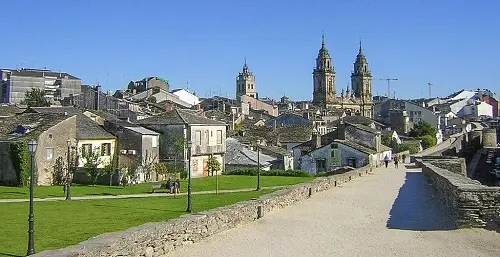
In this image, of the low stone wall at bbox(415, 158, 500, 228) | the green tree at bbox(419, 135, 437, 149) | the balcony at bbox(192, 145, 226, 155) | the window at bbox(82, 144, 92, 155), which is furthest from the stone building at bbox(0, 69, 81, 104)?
the low stone wall at bbox(415, 158, 500, 228)

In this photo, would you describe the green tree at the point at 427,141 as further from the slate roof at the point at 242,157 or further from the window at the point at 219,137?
the window at the point at 219,137

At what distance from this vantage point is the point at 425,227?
721 inches

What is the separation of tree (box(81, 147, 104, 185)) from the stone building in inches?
1855

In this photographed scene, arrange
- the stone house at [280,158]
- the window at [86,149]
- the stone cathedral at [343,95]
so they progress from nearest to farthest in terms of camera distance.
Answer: the window at [86,149], the stone house at [280,158], the stone cathedral at [343,95]

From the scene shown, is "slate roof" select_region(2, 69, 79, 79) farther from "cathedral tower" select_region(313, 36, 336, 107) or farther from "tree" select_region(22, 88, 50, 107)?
"cathedral tower" select_region(313, 36, 336, 107)

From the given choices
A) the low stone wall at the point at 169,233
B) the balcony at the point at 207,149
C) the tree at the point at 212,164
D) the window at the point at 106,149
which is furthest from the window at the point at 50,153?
the low stone wall at the point at 169,233

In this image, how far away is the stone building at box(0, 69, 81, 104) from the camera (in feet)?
295

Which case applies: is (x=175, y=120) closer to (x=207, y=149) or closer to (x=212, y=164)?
(x=207, y=149)

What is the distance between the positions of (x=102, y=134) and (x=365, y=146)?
3138 centimetres

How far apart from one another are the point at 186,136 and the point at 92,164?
9.07m

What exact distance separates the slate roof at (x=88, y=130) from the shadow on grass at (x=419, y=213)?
2238 cm

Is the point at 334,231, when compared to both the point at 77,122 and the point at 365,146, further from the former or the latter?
the point at 365,146

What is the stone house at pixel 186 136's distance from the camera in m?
48.6

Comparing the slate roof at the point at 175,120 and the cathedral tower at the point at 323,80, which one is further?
the cathedral tower at the point at 323,80
